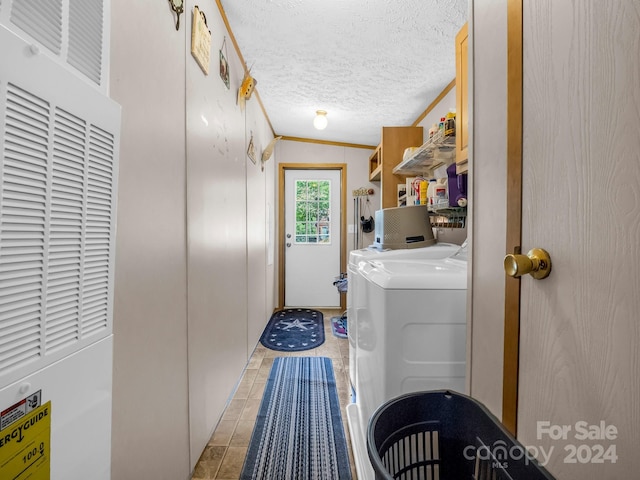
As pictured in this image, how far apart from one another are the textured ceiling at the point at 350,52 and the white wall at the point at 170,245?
0.28 meters

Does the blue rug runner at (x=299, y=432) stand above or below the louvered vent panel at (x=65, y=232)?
below

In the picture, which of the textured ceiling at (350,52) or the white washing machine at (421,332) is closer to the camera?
the white washing machine at (421,332)

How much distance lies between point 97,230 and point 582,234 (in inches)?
31.6

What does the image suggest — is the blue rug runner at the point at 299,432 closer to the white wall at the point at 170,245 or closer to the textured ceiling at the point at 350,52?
the white wall at the point at 170,245

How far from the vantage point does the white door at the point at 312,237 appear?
4387 millimetres

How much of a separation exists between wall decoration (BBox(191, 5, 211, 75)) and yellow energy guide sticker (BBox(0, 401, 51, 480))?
144 centimetres

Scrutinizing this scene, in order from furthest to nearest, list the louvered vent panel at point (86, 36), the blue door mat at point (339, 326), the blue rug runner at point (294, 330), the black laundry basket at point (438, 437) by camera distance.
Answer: the blue door mat at point (339, 326)
the blue rug runner at point (294, 330)
the black laundry basket at point (438, 437)
the louvered vent panel at point (86, 36)

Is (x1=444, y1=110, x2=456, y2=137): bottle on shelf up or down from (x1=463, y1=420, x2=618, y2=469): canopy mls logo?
up

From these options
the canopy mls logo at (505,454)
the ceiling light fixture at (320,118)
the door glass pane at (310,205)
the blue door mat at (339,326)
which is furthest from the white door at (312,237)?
the canopy mls logo at (505,454)

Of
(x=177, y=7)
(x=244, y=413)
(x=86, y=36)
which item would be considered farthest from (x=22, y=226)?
(x=244, y=413)

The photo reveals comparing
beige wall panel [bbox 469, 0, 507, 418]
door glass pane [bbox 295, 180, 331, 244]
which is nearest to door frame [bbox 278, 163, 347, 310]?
door glass pane [bbox 295, 180, 331, 244]

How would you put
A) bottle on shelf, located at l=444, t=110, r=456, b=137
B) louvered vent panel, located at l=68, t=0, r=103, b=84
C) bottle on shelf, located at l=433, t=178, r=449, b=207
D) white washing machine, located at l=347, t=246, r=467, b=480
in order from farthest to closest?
bottle on shelf, located at l=433, t=178, r=449, b=207
bottle on shelf, located at l=444, t=110, r=456, b=137
white washing machine, located at l=347, t=246, r=467, b=480
louvered vent panel, located at l=68, t=0, r=103, b=84

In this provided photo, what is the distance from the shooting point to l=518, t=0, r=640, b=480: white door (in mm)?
416

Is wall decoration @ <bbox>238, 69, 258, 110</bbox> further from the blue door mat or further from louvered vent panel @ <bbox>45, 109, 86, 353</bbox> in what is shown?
the blue door mat
